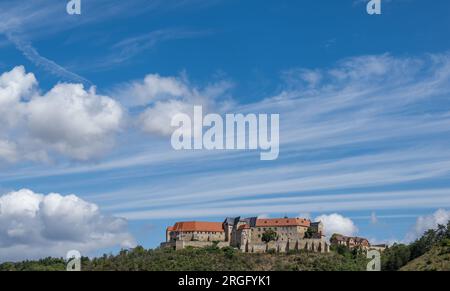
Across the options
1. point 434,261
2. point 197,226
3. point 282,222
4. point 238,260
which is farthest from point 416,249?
point 197,226

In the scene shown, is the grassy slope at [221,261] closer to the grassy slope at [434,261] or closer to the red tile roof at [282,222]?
the red tile roof at [282,222]

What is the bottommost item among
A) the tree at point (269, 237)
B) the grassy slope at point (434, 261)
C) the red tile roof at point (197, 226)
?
the grassy slope at point (434, 261)

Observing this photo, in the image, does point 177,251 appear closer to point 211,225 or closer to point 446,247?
point 211,225

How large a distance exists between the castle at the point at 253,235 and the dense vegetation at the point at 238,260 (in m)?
5.24

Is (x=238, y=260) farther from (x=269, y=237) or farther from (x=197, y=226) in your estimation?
(x=197, y=226)

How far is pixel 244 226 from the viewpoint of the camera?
179 m

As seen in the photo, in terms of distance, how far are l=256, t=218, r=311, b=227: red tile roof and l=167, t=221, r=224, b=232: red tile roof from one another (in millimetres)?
12258

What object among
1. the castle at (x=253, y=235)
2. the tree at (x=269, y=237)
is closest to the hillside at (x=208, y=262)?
the castle at (x=253, y=235)

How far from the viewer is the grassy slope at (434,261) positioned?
104 metres

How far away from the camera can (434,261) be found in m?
109

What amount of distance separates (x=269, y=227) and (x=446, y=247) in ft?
229

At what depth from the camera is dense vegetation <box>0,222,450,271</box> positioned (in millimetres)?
137875

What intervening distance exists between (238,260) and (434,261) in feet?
192
